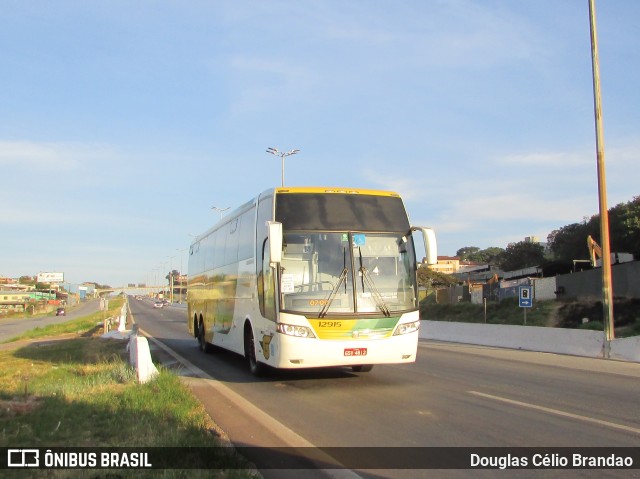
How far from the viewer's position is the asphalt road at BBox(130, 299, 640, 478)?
663 centimetres

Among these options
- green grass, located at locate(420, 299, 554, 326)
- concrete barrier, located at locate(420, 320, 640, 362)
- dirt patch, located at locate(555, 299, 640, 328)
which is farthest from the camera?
green grass, located at locate(420, 299, 554, 326)

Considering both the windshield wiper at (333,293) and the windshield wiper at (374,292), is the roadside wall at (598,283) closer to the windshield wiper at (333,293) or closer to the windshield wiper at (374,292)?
the windshield wiper at (374,292)

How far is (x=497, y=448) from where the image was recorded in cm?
625

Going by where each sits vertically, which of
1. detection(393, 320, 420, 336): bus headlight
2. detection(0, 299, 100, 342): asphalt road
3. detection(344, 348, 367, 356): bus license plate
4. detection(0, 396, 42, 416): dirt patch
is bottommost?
detection(0, 299, 100, 342): asphalt road

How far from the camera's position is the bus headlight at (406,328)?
10.3m

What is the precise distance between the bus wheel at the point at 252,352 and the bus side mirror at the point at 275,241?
2.71 metres

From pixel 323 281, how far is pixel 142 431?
4417 millimetres

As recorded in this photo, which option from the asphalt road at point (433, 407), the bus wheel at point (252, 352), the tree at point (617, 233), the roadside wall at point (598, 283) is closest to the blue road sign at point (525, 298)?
the asphalt road at point (433, 407)

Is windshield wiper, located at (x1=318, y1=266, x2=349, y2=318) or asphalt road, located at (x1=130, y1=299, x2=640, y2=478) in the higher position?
windshield wiper, located at (x1=318, y1=266, x2=349, y2=318)

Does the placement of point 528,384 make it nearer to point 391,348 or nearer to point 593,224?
point 391,348

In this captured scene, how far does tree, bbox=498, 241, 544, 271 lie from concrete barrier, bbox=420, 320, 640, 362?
68.4 metres

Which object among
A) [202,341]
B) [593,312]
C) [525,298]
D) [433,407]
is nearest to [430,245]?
[433,407]

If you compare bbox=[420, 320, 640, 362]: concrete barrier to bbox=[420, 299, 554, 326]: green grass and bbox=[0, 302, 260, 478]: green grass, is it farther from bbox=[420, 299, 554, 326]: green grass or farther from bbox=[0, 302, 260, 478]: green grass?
bbox=[420, 299, 554, 326]: green grass

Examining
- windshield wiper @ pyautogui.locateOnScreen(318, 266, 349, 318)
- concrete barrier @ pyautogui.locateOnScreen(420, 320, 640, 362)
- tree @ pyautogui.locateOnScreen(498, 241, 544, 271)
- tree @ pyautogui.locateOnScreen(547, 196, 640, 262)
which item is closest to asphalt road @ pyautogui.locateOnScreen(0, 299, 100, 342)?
concrete barrier @ pyautogui.locateOnScreen(420, 320, 640, 362)
